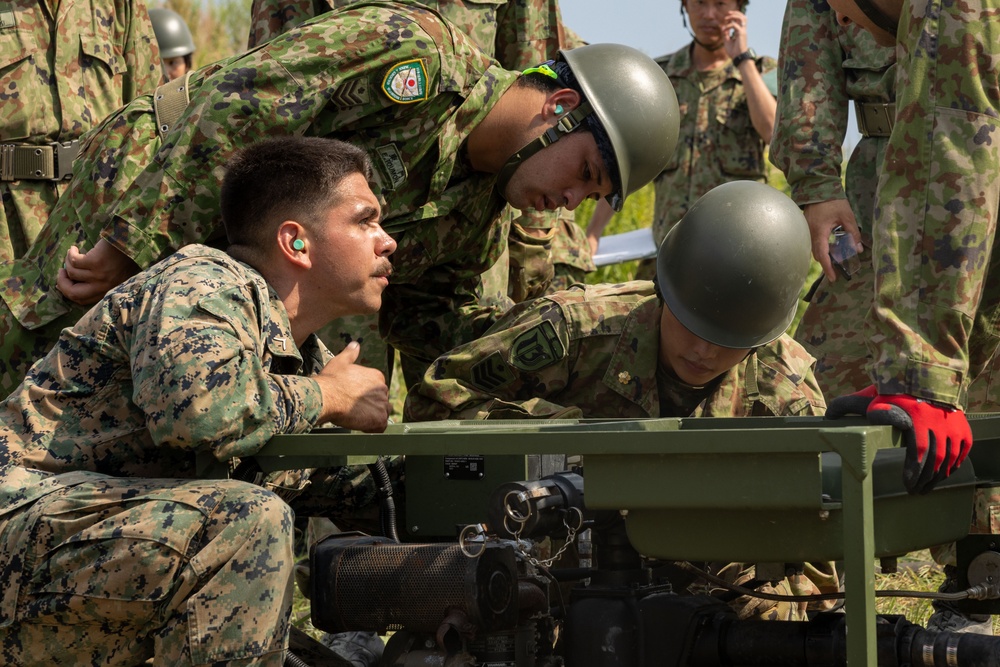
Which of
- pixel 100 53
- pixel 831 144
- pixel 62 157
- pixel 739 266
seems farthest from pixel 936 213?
pixel 100 53

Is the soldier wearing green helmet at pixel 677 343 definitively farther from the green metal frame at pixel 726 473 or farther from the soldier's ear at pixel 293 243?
the green metal frame at pixel 726 473

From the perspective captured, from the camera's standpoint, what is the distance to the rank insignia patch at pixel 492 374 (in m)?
4.45

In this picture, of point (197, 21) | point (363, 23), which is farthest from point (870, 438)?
point (197, 21)

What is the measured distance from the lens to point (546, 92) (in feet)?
14.8

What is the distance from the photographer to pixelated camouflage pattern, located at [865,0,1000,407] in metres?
3.13

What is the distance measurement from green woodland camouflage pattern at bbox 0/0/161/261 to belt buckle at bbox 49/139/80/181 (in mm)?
30

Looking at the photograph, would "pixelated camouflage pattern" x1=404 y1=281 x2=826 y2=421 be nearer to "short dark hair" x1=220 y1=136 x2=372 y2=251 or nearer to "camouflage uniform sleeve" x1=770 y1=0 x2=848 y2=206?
"camouflage uniform sleeve" x1=770 y1=0 x2=848 y2=206

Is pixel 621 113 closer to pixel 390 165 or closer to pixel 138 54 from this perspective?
pixel 390 165

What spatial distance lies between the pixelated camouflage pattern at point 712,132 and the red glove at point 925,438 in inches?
205

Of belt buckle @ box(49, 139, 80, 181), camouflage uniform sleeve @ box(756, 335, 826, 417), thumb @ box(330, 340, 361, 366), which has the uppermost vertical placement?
thumb @ box(330, 340, 361, 366)

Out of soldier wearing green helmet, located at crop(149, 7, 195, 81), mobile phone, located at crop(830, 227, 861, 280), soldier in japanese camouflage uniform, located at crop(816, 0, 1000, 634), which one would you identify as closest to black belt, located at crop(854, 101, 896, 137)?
mobile phone, located at crop(830, 227, 861, 280)

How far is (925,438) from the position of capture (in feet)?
9.59

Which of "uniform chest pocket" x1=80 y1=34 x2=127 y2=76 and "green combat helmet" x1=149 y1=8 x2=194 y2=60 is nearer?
"uniform chest pocket" x1=80 y1=34 x2=127 y2=76

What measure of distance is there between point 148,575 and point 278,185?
3.67ft
